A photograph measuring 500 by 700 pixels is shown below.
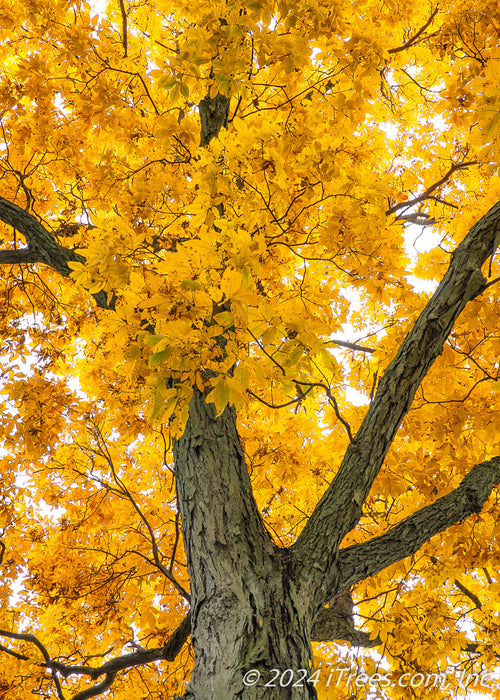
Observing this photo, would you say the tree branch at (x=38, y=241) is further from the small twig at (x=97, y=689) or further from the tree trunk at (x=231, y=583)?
the small twig at (x=97, y=689)

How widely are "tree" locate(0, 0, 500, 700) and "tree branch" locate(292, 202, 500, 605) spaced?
1 cm

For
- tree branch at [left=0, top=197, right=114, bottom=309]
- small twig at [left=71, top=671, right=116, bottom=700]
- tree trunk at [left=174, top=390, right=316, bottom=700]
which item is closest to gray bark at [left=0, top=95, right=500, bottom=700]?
tree trunk at [left=174, top=390, right=316, bottom=700]

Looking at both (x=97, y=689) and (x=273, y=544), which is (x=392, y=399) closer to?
(x=273, y=544)

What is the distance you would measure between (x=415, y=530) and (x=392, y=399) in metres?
0.63

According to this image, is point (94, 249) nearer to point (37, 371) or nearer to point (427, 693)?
point (37, 371)

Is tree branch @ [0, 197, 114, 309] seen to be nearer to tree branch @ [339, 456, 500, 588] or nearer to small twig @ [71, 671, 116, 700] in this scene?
tree branch @ [339, 456, 500, 588]

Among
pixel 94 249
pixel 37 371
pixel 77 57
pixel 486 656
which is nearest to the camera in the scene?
pixel 94 249

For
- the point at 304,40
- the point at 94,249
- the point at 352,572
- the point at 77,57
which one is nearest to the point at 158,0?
the point at 77,57

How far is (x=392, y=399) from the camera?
2.42 metres

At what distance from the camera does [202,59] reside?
2.02 metres

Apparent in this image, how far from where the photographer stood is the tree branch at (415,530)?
7.43 ft

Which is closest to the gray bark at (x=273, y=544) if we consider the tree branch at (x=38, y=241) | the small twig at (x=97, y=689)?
the small twig at (x=97, y=689)

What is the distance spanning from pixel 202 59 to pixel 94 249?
896mm

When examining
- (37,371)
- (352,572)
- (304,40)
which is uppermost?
(37,371)
